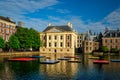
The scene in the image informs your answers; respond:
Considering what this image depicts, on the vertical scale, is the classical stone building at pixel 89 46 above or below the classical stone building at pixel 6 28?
below

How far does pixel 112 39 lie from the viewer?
13575cm

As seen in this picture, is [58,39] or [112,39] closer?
[112,39]

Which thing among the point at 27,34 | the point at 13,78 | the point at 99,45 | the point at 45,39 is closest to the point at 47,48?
the point at 45,39

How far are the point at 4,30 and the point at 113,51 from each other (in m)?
62.1

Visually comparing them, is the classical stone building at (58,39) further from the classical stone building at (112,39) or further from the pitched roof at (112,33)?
the pitched roof at (112,33)

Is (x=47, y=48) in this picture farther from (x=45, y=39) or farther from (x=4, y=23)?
(x=4, y=23)

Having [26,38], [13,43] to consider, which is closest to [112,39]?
[26,38]

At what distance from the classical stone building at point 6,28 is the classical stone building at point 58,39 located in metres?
24.0

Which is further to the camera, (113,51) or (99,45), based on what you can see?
(99,45)

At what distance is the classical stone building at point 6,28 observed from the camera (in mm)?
109188

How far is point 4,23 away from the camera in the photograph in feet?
367

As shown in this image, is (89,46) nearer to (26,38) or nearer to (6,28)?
(26,38)

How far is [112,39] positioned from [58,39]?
33071mm

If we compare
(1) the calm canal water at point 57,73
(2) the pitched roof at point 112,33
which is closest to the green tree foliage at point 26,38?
(2) the pitched roof at point 112,33
